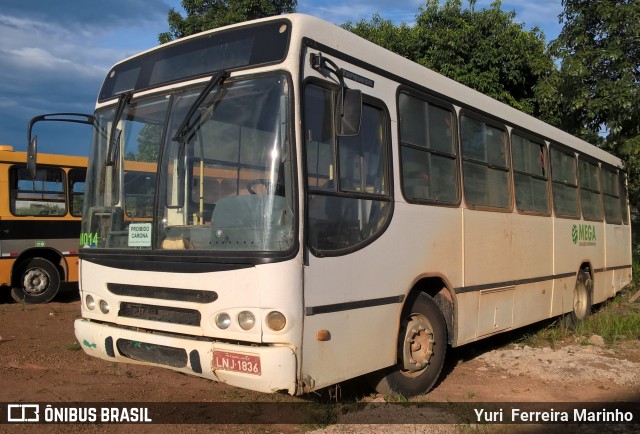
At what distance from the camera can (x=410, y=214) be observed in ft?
16.7

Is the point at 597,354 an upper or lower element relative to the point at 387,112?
lower

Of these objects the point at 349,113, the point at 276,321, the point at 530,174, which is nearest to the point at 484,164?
the point at 530,174

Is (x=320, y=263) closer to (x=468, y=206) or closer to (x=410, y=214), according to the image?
(x=410, y=214)

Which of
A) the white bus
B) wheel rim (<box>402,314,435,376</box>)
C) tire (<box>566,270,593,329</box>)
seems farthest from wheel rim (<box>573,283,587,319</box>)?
wheel rim (<box>402,314,435,376</box>)

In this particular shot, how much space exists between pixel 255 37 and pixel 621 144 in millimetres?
10361

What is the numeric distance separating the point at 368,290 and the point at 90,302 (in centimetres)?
237

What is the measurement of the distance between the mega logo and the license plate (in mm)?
6675

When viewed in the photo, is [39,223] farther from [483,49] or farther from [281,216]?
[483,49]

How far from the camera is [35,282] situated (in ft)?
36.0

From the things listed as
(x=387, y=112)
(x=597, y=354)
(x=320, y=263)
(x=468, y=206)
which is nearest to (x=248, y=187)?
(x=320, y=263)

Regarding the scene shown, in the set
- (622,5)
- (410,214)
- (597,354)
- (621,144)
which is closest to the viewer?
(410,214)

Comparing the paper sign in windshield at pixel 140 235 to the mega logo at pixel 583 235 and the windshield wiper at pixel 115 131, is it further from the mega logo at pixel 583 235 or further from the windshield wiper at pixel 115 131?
the mega logo at pixel 583 235

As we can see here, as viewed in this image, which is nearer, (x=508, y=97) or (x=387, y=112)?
(x=387, y=112)

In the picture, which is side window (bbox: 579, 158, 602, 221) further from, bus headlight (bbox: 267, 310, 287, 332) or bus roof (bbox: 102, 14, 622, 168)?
bus headlight (bbox: 267, 310, 287, 332)
